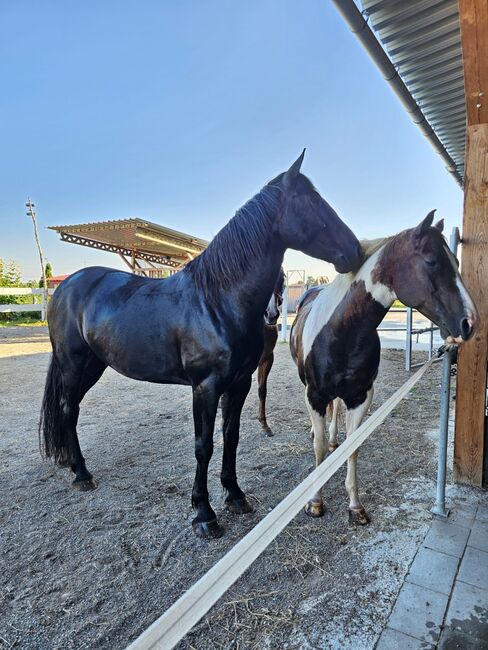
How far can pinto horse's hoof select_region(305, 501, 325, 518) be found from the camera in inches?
74.6

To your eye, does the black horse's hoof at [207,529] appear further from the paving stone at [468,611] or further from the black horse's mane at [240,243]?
the black horse's mane at [240,243]

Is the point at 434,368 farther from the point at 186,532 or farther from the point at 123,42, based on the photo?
the point at 123,42

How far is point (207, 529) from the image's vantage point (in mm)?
1749

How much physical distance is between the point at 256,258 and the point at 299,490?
1154 mm

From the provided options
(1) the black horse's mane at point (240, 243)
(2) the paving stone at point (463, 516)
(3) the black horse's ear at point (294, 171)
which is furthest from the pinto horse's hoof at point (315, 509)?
(3) the black horse's ear at point (294, 171)

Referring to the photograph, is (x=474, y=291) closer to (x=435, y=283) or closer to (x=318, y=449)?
(x=435, y=283)

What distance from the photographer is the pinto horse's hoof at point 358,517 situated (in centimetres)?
181

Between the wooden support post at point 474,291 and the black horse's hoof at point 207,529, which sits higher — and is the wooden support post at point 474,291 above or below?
above

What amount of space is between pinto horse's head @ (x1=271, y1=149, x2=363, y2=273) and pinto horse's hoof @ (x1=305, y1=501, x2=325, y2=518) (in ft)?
4.44

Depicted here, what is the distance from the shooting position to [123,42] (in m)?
6.81

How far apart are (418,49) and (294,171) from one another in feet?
5.55

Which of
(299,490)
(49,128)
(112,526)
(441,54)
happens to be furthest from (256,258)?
(49,128)

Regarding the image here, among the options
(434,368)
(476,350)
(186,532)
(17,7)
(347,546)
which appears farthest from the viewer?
(434,368)

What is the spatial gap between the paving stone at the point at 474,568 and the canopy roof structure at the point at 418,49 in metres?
2.86
